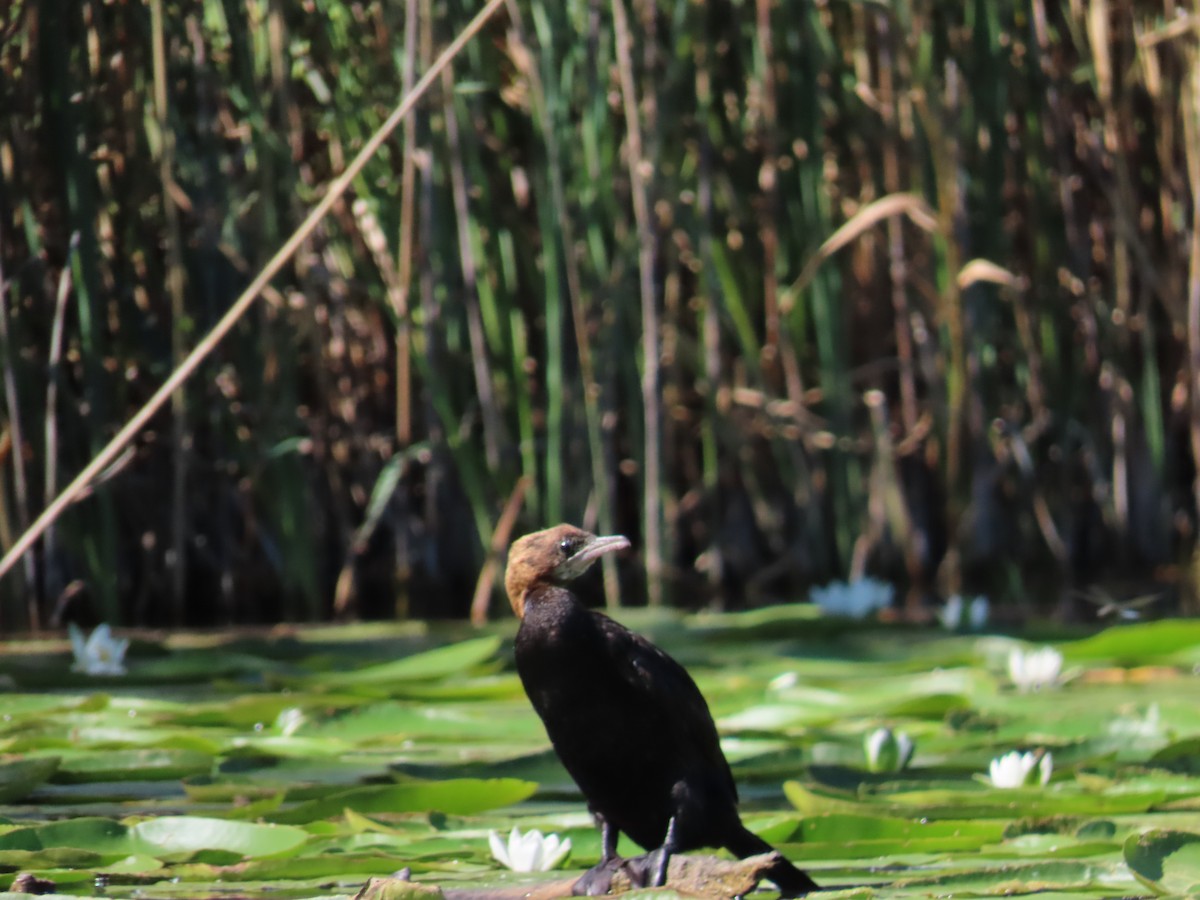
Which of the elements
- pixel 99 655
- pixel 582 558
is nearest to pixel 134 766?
pixel 99 655

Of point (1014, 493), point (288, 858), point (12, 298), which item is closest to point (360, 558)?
point (12, 298)

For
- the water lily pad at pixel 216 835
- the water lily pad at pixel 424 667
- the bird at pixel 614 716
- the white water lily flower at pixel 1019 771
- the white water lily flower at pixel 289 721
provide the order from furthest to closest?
the water lily pad at pixel 424 667, the white water lily flower at pixel 289 721, the white water lily flower at pixel 1019 771, the water lily pad at pixel 216 835, the bird at pixel 614 716

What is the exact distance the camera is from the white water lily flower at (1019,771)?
2.04 metres

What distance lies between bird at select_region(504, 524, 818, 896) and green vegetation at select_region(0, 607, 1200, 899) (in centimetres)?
12

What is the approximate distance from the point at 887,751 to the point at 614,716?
0.66 m

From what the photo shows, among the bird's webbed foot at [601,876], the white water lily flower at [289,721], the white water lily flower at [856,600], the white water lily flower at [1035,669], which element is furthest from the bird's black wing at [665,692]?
the white water lily flower at [856,600]

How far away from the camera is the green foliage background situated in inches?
151

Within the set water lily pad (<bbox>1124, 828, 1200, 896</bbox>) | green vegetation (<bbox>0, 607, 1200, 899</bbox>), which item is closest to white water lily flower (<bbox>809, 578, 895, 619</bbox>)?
green vegetation (<bbox>0, 607, 1200, 899</bbox>)

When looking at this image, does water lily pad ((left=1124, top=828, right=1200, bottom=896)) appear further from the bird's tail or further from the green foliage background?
the green foliage background

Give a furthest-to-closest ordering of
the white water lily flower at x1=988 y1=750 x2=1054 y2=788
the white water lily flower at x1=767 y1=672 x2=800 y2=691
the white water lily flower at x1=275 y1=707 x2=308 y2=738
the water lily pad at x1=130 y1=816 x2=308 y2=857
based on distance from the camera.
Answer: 1. the white water lily flower at x1=767 y1=672 x2=800 y2=691
2. the white water lily flower at x1=275 y1=707 x2=308 y2=738
3. the white water lily flower at x1=988 y1=750 x2=1054 y2=788
4. the water lily pad at x1=130 y1=816 x2=308 y2=857

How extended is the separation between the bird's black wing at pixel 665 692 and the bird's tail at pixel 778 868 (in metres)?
0.07

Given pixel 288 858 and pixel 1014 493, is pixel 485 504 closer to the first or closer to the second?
pixel 1014 493

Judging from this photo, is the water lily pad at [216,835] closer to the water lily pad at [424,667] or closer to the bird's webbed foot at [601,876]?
the bird's webbed foot at [601,876]

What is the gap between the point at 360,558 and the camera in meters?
4.57
